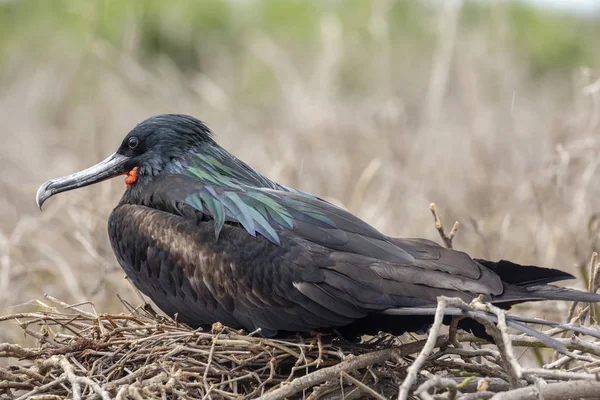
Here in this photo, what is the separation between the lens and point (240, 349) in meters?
3.16

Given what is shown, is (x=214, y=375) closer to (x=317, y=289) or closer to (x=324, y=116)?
(x=317, y=289)

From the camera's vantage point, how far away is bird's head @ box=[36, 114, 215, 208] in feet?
12.5

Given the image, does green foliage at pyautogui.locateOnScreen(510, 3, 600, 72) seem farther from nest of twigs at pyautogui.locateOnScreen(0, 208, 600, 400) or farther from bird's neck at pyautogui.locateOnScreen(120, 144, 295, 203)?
nest of twigs at pyautogui.locateOnScreen(0, 208, 600, 400)

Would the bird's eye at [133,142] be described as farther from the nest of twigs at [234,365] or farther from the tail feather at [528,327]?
the tail feather at [528,327]

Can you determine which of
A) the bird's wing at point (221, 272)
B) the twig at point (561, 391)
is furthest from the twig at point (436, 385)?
the bird's wing at point (221, 272)

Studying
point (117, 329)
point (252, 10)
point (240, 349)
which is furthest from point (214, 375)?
point (252, 10)

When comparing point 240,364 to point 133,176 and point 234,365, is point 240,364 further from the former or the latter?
point 133,176

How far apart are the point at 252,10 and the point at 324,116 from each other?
20.1 feet

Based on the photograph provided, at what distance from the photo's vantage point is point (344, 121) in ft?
23.9

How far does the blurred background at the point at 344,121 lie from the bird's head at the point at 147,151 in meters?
0.65

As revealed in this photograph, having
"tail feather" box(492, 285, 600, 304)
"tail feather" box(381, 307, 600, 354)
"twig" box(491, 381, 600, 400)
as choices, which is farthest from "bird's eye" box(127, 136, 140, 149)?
"twig" box(491, 381, 600, 400)

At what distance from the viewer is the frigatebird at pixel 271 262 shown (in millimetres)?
3047

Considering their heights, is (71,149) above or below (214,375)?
above

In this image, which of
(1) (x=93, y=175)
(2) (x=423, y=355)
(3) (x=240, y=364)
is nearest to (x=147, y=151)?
(1) (x=93, y=175)
